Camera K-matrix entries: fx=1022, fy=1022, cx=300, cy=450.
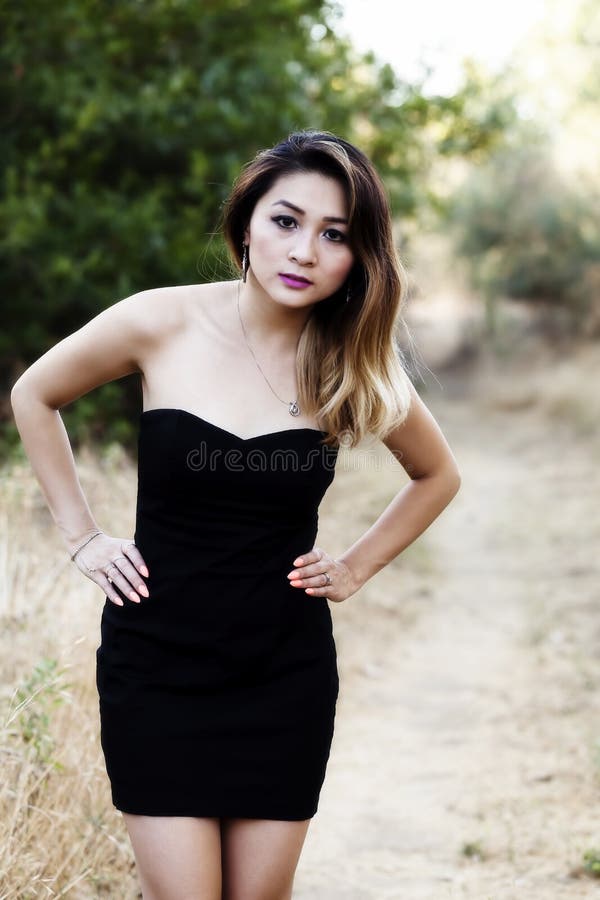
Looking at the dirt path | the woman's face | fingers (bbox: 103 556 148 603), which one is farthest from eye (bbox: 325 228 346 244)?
the dirt path

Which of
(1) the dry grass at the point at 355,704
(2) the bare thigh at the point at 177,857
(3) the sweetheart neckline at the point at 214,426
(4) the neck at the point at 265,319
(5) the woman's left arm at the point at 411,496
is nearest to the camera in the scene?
(2) the bare thigh at the point at 177,857

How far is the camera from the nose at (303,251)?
96.7 inches

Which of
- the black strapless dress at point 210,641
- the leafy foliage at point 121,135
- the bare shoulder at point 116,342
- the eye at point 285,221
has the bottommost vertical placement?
the black strapless dress at point 210,641

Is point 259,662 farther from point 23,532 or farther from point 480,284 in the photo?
point 480,284

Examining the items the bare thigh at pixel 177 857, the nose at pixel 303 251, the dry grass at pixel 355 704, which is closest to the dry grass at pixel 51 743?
the dry grass at pixel 355 704

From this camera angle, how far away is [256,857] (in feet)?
7.79

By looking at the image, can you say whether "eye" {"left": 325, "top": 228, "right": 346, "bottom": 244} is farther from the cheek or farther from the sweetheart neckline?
the sweetheart neckline

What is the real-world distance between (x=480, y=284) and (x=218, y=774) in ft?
66.8

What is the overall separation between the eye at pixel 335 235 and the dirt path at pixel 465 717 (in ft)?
7.70

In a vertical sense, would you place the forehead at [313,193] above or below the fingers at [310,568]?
above

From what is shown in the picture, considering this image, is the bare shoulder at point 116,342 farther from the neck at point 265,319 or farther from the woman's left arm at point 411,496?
the woman's left arm at point 411,496

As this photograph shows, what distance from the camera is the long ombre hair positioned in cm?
253

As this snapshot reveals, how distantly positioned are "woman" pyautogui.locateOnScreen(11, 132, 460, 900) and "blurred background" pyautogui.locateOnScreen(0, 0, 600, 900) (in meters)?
0.46

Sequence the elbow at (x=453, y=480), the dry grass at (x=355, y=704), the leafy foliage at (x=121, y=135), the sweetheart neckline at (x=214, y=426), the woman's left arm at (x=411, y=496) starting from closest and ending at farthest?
the sweetheart neckline at (x=214, y=426), the woman's left arm at (x=411, y=496), the elbow at (x=453, y=480), the dry grass at (x=355, y=704), the leafy foliage at (x=121, y=135)
